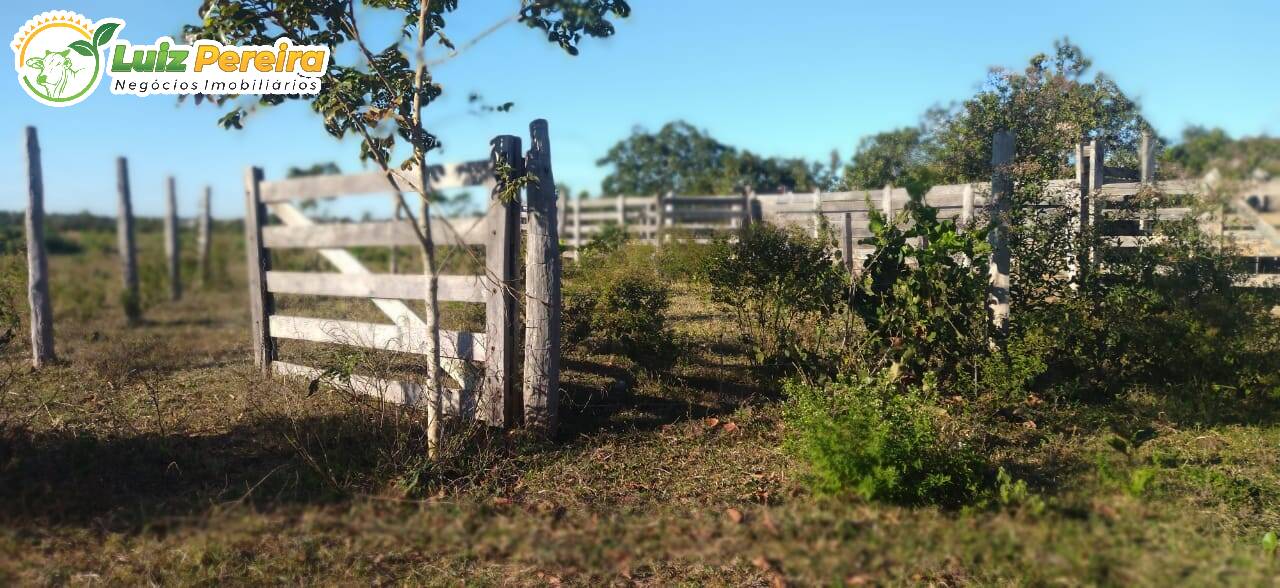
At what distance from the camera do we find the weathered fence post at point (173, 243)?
1552 centimetres

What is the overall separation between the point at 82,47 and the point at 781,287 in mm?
5243

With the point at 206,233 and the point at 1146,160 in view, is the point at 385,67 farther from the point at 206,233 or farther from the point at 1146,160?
the point at 206,233

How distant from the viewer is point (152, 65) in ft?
18.2

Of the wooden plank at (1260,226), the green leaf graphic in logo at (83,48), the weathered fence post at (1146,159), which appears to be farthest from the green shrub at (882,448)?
the wooden plank at (1260,226)

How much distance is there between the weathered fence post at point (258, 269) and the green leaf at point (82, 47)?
4.37 ft

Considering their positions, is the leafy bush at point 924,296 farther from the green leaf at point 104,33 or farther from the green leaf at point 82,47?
the green leaf at point 82,47

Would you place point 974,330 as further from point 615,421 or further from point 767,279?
point 615,421

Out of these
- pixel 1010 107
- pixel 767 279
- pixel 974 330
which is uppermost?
pixel 1010 107

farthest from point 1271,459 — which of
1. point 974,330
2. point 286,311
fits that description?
point 286,311

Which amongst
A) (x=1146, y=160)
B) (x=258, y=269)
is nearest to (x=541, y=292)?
(x=258, y=269)

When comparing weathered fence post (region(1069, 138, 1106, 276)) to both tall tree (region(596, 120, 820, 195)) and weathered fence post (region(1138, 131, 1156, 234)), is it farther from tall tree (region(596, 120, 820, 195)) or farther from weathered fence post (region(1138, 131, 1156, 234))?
tall tree (region(596, 120, 820, 195))

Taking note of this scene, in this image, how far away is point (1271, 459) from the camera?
15.8 ft

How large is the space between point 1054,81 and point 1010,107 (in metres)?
0.42

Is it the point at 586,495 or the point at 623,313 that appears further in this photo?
the point at 623,313
